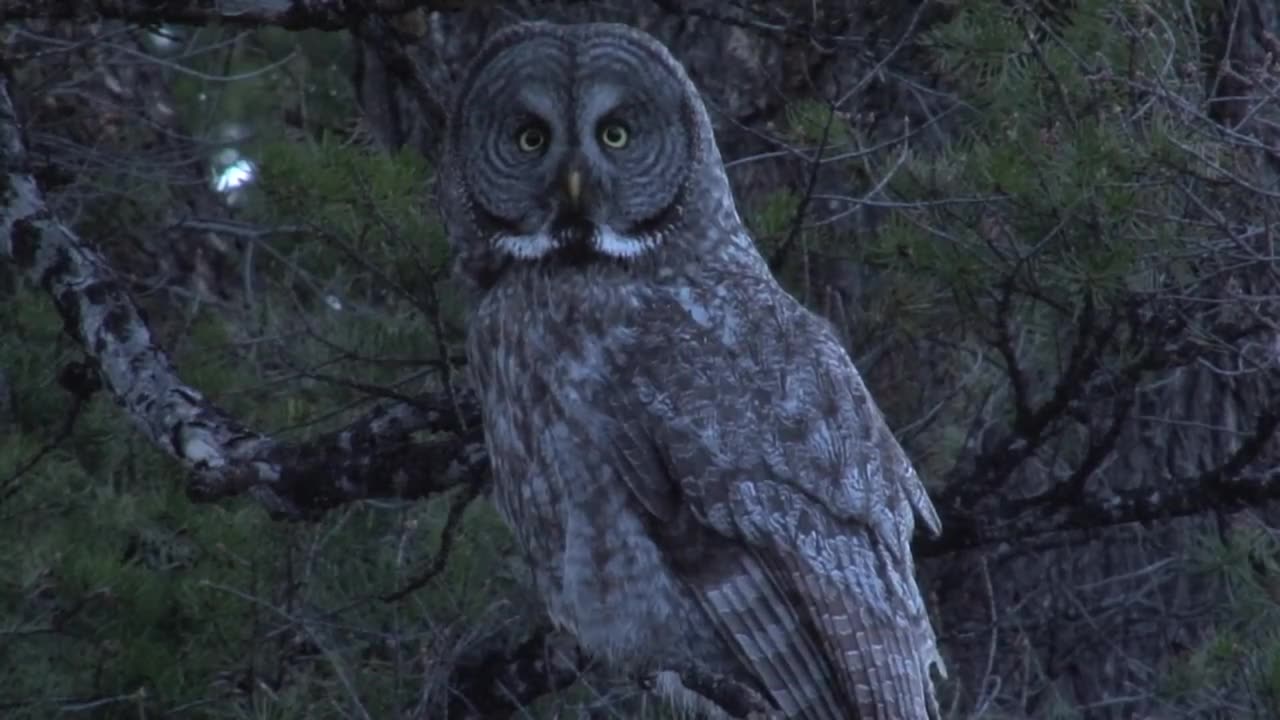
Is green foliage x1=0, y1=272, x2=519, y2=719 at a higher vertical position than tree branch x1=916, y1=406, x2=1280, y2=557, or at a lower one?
lower

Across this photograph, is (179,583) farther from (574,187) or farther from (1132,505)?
(1132,505)

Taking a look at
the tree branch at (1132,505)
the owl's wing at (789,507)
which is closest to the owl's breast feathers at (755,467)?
the owl's wing at (789,507)

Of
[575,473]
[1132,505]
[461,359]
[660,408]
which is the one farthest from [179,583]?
[1132,505]

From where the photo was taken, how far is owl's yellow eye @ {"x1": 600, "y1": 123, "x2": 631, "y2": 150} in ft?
15.5

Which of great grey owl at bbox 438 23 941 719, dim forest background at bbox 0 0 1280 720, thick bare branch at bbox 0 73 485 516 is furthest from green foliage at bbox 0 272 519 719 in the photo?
great grey owl at bbox 438 23 941 719

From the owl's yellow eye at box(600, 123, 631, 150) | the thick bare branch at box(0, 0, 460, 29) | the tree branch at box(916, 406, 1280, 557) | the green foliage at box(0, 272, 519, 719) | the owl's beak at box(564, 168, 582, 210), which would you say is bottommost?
the green foliage at box(0, 272, 519, 719)

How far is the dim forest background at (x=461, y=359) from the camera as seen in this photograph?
183 inches

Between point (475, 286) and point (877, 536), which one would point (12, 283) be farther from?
point (877, 536)

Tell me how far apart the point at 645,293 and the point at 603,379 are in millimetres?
232

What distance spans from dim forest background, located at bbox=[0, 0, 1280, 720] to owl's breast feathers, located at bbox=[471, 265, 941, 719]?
0.30 metres

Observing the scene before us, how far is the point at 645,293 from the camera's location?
4652mm

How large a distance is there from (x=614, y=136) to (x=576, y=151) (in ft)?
0.35

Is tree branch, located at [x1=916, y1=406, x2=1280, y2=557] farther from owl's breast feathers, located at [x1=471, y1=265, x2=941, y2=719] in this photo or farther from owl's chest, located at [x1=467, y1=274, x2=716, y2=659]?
owl's chest, located at [x1=467, y1=274, x2=716, y2=659]

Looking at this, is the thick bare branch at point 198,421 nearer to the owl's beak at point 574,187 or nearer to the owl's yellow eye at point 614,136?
the owl's beak at point 574,187
